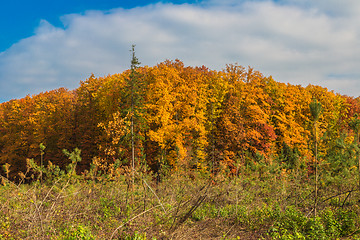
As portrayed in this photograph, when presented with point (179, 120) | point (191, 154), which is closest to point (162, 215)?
point (191, 154)

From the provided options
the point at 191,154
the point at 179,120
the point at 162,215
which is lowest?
the point at 162,215

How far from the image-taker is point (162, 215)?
30.4ft

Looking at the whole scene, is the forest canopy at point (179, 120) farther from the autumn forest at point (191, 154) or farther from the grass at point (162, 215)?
the grass at point (162, 215)

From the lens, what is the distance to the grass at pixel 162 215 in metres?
7.28

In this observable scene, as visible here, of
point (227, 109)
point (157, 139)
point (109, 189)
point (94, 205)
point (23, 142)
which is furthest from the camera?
point (23, 142)

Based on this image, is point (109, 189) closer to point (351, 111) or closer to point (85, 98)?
point (85, 98)

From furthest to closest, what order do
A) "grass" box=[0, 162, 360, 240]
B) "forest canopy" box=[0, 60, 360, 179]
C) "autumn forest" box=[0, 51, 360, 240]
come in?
"forest canopy" box=[0, 60, 360, 179]
"autumn forest" box=[0, 51, 360, 240]
"grass" box=[0, 162, 360, 240]

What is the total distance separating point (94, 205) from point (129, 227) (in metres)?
3.19

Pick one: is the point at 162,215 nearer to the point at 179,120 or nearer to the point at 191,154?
the point at 191,154

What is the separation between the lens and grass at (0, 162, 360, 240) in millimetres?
7281

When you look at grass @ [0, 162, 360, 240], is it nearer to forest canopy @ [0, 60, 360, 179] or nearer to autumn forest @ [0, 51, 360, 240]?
autumn forest @ [0, 51, 360, 240]

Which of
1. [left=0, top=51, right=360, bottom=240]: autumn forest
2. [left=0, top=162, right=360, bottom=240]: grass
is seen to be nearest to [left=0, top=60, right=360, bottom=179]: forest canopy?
[left=0, top=51, right=360, bottom=240]: autumn forest

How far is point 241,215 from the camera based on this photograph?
10.9 m

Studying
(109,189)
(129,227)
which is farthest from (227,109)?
(129,227)
